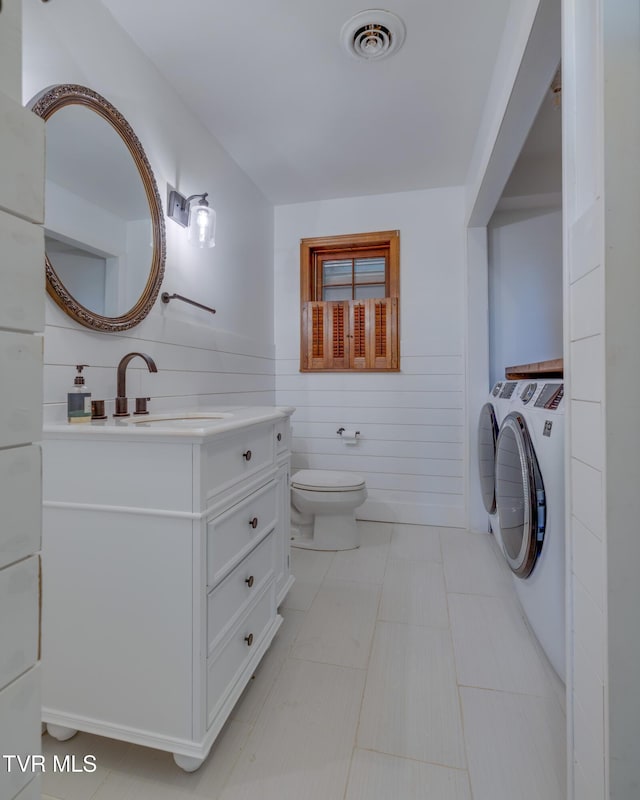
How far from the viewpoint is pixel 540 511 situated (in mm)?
1351

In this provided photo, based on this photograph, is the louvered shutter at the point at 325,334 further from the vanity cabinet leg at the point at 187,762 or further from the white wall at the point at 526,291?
the vanity cabinet leg at the point at 187,762

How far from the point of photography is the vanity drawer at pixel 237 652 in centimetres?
109

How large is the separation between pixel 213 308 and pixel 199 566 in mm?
1533

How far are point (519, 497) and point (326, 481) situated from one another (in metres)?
1.13

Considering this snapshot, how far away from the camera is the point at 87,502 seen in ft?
3.55

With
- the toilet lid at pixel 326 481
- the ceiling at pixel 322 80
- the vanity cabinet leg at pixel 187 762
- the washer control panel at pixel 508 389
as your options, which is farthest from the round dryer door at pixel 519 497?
the ceiling at pixel 322 80

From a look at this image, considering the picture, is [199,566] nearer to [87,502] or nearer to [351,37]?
[87,502]

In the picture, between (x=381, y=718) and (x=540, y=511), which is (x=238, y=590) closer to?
(x=381, y=718)

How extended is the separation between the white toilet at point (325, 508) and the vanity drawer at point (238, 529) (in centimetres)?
82

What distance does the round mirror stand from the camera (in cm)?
127

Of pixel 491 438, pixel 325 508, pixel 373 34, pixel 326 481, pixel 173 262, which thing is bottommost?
pixel 325 508

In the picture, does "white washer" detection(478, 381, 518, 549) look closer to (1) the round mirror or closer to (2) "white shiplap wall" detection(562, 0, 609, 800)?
(2) "white shiplap wall" detection(562, 0, 609, 800)

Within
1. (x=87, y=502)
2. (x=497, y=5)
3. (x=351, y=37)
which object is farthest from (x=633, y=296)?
(x=351, y=37)

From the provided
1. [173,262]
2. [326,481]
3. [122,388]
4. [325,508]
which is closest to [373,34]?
[173,262]
